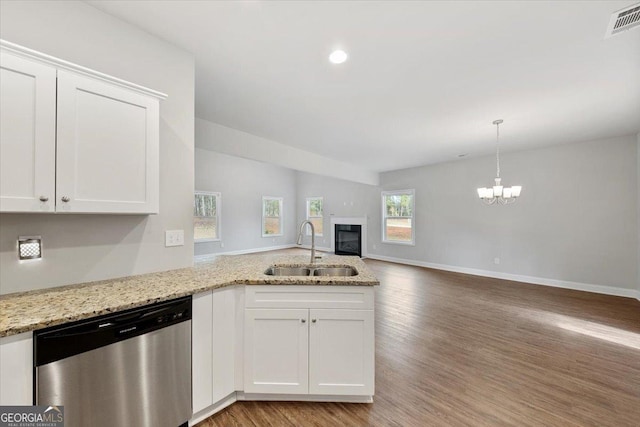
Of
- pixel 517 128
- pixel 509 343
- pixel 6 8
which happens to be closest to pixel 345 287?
pixel 509 343

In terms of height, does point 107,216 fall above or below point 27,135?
below

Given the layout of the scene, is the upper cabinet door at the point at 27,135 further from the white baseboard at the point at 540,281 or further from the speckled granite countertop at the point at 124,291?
the white baseboard at the point at 540,281

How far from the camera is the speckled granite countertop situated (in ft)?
3.66

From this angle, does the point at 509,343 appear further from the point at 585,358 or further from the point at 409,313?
the point at 409,313

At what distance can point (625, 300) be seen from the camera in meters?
4.17

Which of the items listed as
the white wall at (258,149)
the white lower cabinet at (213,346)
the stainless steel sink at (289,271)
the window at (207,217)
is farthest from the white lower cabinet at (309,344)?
the window at (207,217)

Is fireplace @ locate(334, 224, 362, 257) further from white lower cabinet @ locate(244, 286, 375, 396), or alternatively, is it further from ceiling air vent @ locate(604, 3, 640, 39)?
ceiling air vent @ locate(604, 3, 640, 39)

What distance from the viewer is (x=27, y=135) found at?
1.26 metres

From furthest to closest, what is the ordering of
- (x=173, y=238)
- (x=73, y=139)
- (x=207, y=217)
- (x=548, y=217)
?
(x=207, y=217) → (x=548, y=217) → (x=173, y=238) → (x=73, y=139)

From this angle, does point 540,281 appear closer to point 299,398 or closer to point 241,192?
point 299,398

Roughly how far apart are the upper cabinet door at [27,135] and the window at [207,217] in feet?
22.8

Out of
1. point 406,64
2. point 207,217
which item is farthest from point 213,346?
point 207,217

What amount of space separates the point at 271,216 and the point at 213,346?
8.47 m

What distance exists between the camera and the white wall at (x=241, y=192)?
8.13 metres
